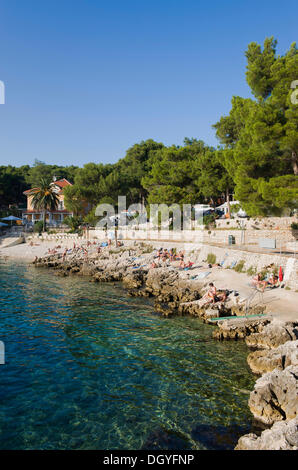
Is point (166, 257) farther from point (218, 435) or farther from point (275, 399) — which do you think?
point (218, 435)

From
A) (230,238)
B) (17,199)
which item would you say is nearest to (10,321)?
(230,238)

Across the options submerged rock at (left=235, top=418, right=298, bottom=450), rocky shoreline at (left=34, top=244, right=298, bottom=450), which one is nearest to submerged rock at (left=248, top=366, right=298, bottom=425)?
rocky shoreline at (left=34, top=244, right=298, bottom=450)

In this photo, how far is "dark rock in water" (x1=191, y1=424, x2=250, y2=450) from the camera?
21.1 feet

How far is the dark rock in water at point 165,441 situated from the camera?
21.1 feet

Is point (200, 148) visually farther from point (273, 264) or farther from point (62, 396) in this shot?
point (62, 396)

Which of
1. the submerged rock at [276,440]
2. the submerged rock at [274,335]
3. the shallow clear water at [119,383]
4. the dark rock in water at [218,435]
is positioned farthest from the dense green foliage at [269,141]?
the submerged rock at [276,440]

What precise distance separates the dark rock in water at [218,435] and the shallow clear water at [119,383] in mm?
22

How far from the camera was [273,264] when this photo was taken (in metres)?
18.0

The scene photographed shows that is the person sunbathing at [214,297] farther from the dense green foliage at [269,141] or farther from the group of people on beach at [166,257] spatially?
the group of people on beach at [166,257]

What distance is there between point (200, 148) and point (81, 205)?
22.5 m

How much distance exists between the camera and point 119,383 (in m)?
9.05

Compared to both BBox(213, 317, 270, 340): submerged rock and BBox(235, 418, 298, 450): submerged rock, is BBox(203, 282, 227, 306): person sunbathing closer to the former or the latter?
BBox(213, 317, 270, 340): submerged rock

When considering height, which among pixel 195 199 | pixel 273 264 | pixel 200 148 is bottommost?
pixel 273 264

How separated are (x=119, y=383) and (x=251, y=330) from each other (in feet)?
19.1
